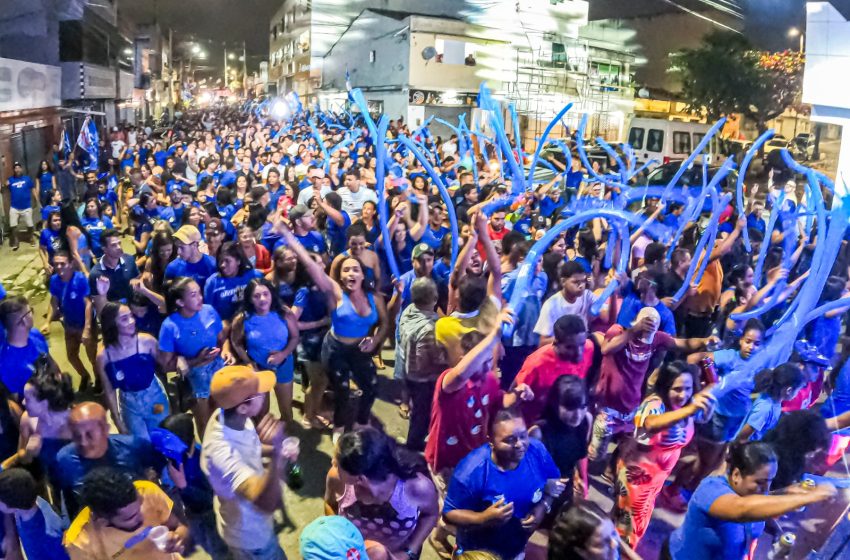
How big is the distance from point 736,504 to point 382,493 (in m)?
1.35

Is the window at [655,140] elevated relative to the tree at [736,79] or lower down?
lower down

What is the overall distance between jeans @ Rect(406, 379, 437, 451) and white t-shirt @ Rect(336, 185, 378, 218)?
403 centimetres

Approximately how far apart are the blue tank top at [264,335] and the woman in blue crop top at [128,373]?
1.95 feet

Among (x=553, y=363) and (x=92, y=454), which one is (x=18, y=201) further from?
(x=553, y=363)

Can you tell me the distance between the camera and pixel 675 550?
2.80 m

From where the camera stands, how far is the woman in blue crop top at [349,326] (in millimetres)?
4605

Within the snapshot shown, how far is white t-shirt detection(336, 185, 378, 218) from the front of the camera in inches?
317

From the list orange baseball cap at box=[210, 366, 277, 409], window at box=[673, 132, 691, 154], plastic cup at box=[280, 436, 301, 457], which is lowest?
plastic cup at box=[280, 436, 301, 457]

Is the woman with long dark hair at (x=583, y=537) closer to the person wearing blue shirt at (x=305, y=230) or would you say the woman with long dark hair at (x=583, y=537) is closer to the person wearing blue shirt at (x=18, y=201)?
the person wearing blue shirt at (x=305, y=230)

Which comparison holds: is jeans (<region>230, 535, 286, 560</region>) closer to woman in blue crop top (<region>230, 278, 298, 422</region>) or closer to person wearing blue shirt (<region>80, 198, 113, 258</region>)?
woman in blue crop top (<region>230, 278, 298, 422</region>)

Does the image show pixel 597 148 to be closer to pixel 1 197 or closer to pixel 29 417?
pixel 1 197

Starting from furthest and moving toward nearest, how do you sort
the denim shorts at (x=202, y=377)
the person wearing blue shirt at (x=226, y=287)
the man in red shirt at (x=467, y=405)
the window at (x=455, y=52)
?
the window at (x=455, y=52) → the person wearing blue shirt at (x=226, y=287) → the denim shorts at (x=202, y=377) → the man in red shirt at (x=467, y=405)

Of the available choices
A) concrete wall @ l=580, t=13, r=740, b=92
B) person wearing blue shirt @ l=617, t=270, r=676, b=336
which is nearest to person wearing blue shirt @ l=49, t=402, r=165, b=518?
person wearing blue shirt @ l=617, t=270, r=676, b=336

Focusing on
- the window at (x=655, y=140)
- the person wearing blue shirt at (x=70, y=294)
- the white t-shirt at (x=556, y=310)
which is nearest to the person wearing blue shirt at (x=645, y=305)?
the white t-shirt at (x=556, y=310)
